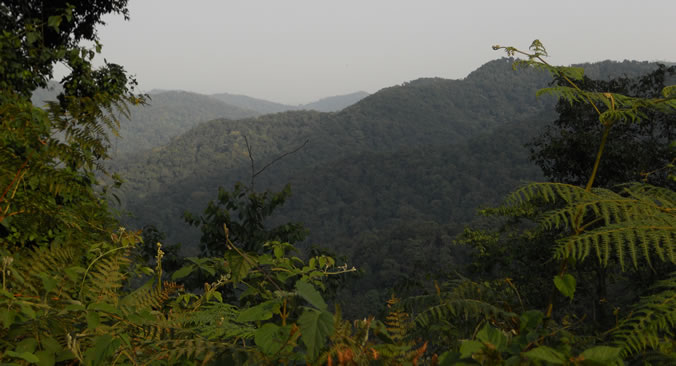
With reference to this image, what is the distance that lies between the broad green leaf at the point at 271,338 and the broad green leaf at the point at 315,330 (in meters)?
0.08

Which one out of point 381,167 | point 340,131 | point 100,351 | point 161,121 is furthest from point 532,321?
point 161,121

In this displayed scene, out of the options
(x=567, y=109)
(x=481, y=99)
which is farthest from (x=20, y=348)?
(x=481, y=99)

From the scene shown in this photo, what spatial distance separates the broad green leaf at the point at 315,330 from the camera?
0.65 m

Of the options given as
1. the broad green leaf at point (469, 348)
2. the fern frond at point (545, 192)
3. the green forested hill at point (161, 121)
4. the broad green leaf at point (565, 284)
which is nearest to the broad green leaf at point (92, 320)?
the broad green leaf at point (469, 348)

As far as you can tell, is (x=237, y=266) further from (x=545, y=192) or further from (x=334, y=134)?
(x=334, y=134)

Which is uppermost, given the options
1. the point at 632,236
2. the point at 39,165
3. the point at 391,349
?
the point at 39,165

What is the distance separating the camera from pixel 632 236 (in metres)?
1.02

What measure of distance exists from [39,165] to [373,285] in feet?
133

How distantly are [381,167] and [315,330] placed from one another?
73.9 meters

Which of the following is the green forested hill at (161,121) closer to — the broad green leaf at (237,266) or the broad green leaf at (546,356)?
the broad green leaf at (237,266)

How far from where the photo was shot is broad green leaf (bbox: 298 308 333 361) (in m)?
0.65

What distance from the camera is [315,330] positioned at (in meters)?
0.68

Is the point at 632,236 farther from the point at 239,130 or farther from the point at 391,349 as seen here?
the point at 239,130

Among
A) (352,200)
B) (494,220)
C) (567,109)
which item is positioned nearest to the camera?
(567,109)
